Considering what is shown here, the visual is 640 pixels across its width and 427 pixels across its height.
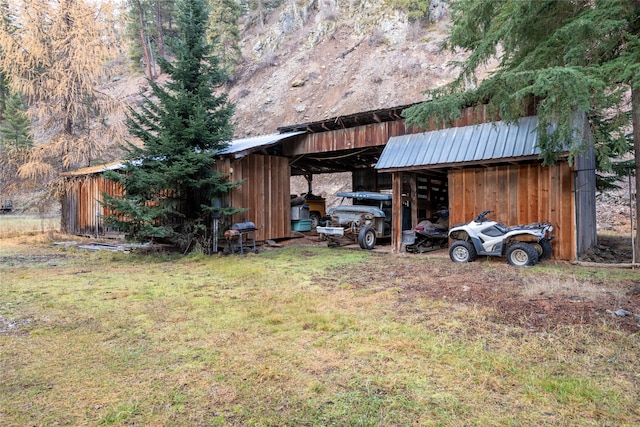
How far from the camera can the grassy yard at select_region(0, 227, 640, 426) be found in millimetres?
2197

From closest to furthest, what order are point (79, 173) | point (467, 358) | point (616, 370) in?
point (616, 370), point (467, 358), point (79, 173)

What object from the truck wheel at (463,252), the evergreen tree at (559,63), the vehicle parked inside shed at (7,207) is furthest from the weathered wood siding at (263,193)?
the vehicle parked inside shed at (7,207)

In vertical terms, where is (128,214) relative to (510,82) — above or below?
below

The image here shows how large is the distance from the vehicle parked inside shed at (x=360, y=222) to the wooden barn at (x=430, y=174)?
0.82 metres

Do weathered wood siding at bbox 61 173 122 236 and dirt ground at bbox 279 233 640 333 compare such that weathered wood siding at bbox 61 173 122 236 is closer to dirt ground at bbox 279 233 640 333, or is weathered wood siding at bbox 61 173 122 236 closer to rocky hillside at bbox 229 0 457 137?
dirt ground at bbox 279 233 640 333

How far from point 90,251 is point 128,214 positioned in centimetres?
339

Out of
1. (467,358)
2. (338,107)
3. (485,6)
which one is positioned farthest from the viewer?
(338,107)

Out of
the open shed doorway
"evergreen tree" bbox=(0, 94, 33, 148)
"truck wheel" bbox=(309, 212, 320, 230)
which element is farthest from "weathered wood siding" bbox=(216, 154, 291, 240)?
"evergreen tree" bbox=(0, 94, 33, 148)

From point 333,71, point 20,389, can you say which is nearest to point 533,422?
point 20,389

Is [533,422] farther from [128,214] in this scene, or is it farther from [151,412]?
[128,214]

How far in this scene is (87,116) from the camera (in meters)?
15.3

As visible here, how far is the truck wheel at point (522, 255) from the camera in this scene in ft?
23.1

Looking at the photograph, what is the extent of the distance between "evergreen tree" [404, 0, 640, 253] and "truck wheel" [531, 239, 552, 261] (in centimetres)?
166

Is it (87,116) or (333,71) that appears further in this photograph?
(333,71)
